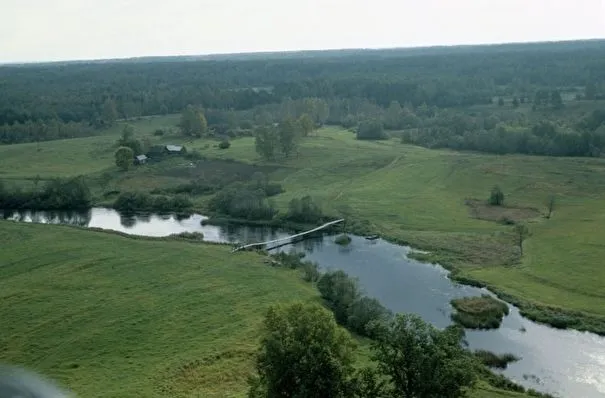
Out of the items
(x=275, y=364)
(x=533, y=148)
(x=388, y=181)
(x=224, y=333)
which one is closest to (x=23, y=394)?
(x=224, y=333)

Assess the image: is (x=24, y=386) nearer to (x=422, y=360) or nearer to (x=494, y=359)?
(x=422, y=360)

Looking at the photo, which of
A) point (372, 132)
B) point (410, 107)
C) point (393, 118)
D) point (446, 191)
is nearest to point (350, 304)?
point (446, 191)

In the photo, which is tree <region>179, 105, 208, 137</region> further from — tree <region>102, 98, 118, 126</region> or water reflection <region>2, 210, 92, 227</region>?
water reflection <region>2, 210, 92, 227</region>

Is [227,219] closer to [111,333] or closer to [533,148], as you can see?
[111,333]

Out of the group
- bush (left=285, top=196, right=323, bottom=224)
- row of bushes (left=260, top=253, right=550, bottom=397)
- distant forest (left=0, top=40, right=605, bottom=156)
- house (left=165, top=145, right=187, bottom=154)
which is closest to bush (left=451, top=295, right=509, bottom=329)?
row of bushes (left=260, top=253, right=550, bottom=397)

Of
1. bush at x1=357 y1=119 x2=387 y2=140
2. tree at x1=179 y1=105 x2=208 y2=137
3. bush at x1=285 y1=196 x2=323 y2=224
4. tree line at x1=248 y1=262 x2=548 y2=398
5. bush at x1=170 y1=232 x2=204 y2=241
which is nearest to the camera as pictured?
tree line at x1=248 y1=262 x2=548 y2=398
